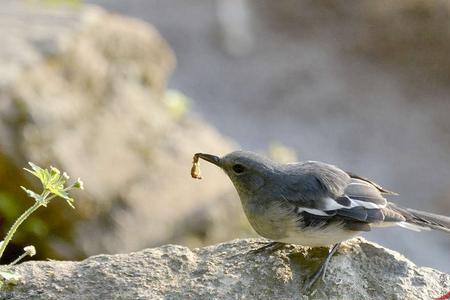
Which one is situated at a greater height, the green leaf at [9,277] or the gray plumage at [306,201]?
the gray plumage at [306,201]

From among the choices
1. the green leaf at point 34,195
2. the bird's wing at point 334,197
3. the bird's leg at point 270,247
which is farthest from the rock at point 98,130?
the green leaf at point 34,195

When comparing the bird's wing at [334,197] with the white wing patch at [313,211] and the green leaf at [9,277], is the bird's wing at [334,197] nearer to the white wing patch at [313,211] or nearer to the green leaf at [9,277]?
the white wing patch at [313,211]

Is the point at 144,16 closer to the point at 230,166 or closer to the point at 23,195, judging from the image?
the point at 23,195

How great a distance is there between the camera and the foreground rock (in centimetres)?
338

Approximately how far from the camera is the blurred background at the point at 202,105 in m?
6.52

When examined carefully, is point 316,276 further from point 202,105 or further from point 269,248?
point 202,105

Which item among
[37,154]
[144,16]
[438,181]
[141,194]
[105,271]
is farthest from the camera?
[144,16]

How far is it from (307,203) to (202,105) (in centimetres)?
875

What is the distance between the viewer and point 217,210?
22.5 feet

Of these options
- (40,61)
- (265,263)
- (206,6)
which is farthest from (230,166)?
(206,6)

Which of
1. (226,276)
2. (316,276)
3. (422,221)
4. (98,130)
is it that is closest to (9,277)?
(226,276)

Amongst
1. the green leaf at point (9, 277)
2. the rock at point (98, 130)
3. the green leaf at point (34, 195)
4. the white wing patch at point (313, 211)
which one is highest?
the rock at point (98, 130)

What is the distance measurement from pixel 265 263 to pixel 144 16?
10.7 metres

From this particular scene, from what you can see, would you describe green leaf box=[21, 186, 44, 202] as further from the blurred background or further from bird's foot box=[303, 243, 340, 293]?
the blurred background
